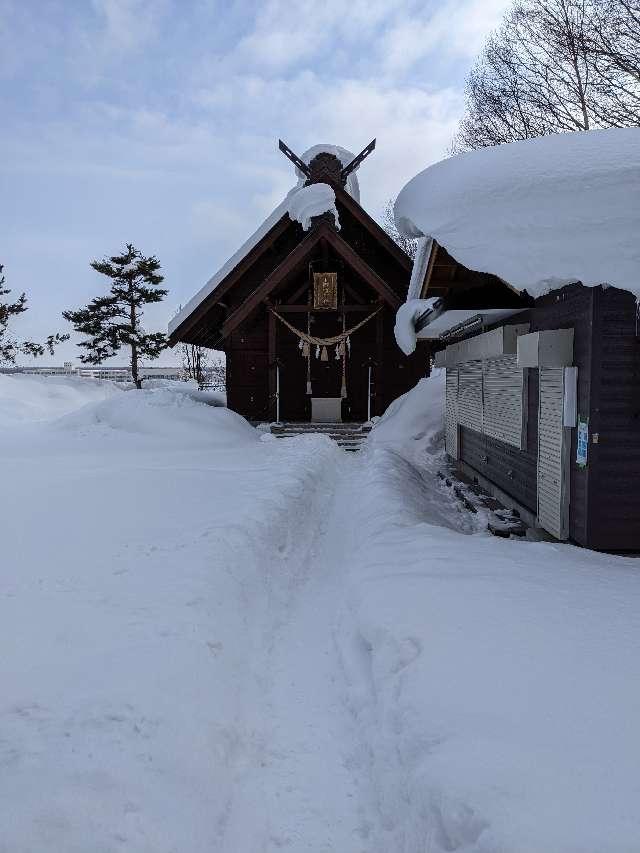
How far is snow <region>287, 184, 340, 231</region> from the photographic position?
617 inches

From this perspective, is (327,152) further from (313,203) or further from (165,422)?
(165,422)

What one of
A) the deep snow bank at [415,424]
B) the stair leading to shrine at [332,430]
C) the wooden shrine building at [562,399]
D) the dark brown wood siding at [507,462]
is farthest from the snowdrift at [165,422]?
the wooden shrine building at [562,399]

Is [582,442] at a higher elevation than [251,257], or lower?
lower

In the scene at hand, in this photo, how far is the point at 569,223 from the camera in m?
5.11

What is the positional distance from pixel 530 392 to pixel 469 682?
514 cm

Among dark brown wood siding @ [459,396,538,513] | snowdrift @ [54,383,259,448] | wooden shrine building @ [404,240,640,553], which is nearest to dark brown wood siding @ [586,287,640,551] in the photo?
wooden shrine building @ [404,240,640,553]

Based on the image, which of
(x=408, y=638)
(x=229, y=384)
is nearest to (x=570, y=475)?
(x=408, y=638)

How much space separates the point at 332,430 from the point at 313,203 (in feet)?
22.8

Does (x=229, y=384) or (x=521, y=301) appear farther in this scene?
(x=229, y=384)

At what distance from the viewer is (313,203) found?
51.7ft

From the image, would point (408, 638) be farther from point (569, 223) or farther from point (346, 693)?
point (569, 223)

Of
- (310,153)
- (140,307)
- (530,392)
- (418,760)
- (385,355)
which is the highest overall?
(310,153)

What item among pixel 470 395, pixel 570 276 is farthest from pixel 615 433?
pixel 470 395

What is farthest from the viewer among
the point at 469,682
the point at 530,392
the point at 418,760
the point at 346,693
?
the point at 530,392
